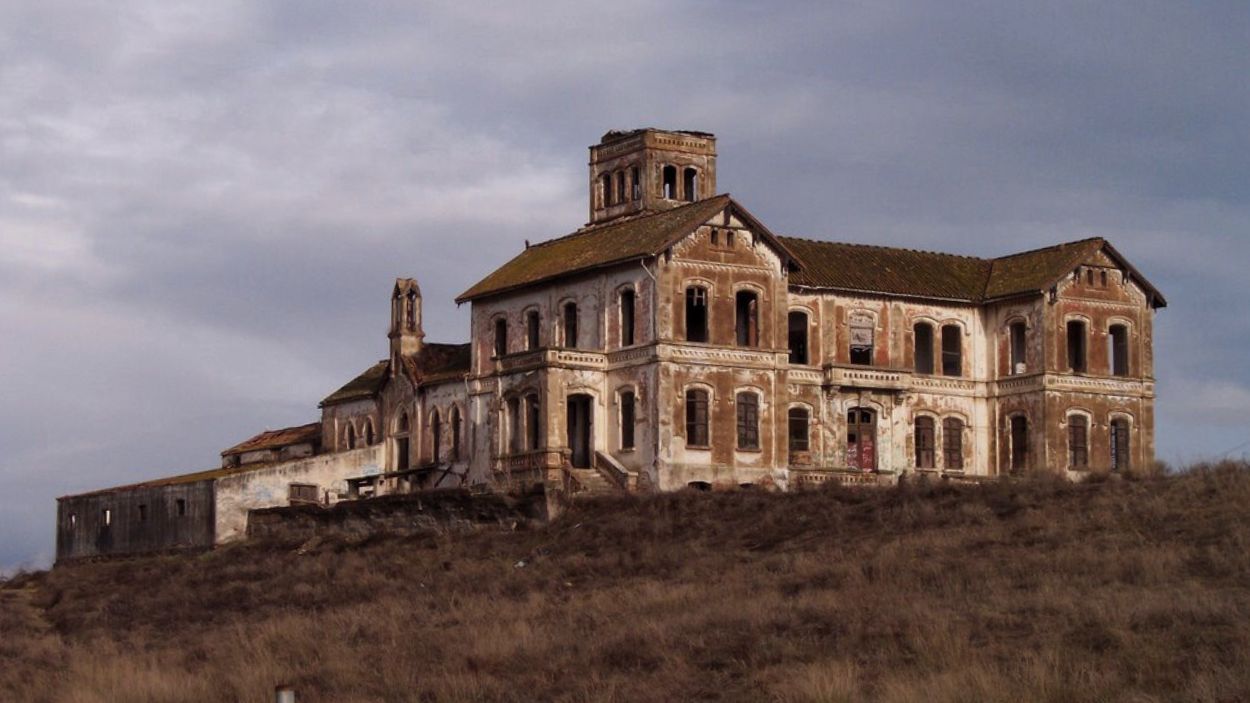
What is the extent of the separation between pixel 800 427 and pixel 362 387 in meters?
19.0

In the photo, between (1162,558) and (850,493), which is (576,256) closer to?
(850,493)

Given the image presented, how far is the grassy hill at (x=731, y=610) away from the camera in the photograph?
28.4m

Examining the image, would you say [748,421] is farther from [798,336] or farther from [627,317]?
[798,336]

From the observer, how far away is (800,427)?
2335 inches

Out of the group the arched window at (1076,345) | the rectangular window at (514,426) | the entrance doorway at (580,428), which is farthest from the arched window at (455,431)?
the arched window at (1076,345)

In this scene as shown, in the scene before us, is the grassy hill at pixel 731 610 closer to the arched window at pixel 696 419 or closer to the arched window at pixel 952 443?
the arched window at pixel 696 419

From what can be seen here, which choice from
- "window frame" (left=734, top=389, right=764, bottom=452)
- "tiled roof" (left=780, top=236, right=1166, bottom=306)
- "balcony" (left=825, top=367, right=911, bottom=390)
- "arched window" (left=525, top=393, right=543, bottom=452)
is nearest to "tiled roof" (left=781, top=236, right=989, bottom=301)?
"tiled roof" (left=780, top=236, right=1166, bottom=306)

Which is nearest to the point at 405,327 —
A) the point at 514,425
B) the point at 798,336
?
the point at 514,425

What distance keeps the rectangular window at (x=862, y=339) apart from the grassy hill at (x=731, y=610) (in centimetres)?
1049

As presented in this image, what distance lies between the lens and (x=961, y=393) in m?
61.7

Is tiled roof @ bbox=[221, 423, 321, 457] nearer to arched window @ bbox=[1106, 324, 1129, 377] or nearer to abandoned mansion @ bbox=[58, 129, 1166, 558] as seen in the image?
abandoned mansion @ bbox=[58, 129, 1166, 558]

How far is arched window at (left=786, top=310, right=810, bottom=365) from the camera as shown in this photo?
2357 inches

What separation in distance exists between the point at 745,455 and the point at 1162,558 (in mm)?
22428

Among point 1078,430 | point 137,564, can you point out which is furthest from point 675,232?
point 137,564
